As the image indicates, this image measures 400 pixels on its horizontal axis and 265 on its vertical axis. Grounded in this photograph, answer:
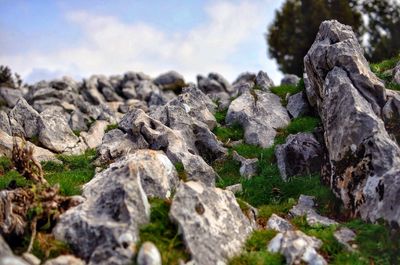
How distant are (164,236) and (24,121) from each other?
2066 centimetres

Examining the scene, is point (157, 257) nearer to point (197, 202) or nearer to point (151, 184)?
point (197, 202)

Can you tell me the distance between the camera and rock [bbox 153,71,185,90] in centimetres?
7641

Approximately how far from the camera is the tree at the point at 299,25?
72812 mm

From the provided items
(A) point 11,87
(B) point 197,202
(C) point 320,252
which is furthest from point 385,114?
(A) point 11,87

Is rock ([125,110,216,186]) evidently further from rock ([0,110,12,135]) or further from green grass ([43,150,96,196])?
rock ([0,110,12,135])

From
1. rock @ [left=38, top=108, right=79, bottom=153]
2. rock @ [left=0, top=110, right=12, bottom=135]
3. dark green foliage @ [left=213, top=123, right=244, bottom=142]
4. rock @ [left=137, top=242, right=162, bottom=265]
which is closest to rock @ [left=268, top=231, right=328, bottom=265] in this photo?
rock @ [left=137, top=242, right=162, bottom=265]

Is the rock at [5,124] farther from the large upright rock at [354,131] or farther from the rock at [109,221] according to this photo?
the large upright rock at [354,131]

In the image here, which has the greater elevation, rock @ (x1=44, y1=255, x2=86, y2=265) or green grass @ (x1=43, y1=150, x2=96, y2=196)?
green grass @ (x1=43, y1=150, x2=96, y2=196)

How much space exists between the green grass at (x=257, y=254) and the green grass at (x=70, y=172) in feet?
20.0

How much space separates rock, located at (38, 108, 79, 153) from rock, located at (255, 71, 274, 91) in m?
12.5

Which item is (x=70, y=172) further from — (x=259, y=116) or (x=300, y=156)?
(x=259, y=116)

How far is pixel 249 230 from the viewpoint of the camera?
15492 millimetres

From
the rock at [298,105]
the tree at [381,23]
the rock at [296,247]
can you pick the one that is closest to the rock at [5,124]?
the rock at [298,105]

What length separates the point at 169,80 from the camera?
7794 cm
